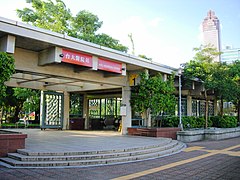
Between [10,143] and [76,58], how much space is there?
4.24 meters

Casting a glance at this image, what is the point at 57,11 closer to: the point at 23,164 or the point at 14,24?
the point at 14,24

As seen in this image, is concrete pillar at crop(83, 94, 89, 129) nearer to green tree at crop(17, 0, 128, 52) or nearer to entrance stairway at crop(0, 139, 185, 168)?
green tree at crop(17, 0, 128, 52)

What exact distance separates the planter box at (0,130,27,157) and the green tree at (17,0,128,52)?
703 inches

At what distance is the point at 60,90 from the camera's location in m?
18.8

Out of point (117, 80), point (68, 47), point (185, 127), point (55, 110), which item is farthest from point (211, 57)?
point (55, 110)

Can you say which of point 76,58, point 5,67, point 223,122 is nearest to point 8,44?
point 5,67

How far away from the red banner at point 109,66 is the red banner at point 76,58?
2.23 ft

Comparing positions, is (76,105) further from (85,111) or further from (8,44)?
(8,44)

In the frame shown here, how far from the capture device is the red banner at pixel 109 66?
11.4 meters

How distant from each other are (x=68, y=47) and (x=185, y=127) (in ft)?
33.1

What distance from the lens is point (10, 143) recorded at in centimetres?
772

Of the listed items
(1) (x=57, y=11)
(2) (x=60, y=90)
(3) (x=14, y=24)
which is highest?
(1) (x=57, y=11)

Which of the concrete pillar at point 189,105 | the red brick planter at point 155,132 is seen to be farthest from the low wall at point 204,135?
the concrete pillar at point 189,105

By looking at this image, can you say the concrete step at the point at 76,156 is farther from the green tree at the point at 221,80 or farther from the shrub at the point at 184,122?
the green tree at the point at 221,80
